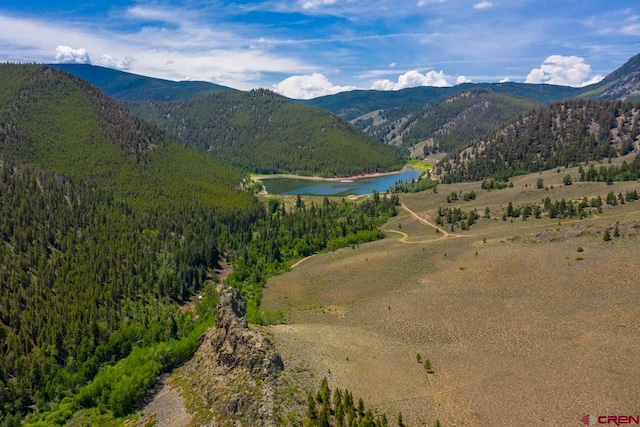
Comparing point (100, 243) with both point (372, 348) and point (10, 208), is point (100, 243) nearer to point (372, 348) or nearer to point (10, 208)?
point (10, 208)

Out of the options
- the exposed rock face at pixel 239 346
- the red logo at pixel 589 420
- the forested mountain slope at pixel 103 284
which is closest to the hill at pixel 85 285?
the forested mountain slope at pixel 103 284

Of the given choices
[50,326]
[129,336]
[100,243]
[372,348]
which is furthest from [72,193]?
[372,348]

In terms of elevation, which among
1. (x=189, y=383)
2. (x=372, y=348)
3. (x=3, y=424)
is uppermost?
(x=372, y=348)

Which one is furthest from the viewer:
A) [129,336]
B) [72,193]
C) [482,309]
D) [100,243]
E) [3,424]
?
[72,193]
